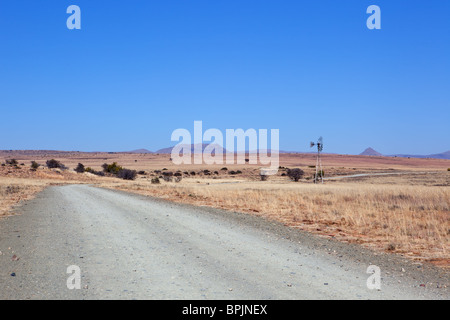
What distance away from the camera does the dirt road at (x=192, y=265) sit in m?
5.61

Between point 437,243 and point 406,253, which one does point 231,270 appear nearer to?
point 406,253

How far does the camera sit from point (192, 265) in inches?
278

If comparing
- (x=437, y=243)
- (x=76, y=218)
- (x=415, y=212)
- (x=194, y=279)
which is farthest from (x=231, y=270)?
(x=415, y=212)

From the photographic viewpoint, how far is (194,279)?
6152 millimetres

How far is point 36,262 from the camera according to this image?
726 centimetres

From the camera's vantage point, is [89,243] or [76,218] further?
[76,218]

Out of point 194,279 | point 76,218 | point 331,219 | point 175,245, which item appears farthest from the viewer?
point 331,219

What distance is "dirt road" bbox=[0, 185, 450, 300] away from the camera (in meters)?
5.61
